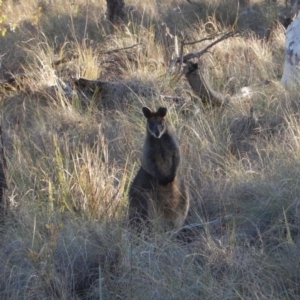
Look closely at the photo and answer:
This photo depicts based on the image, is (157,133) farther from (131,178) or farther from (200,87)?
(200,87)

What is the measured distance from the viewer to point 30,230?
18.5 feet

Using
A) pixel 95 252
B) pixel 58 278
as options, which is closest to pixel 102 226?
pixel 95 252

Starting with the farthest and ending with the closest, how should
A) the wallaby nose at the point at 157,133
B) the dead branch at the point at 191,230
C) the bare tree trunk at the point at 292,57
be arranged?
the bare tree trunk at the point at 292,57, the wallaby nose at the point at 157,133, the dead branch at the point at 191,230

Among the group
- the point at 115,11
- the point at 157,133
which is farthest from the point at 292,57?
the point at 115,11

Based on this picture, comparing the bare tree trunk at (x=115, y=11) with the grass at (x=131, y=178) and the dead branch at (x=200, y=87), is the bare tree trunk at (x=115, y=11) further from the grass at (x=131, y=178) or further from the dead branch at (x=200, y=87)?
the dead branch at (x=200, y=87)

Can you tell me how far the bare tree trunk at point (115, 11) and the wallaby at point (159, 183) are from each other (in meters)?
7.95

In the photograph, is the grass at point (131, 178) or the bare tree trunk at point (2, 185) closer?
the grass at point (131, 178)

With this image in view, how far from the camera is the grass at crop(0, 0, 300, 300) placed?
4992 mm

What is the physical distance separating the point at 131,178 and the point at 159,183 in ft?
1.85

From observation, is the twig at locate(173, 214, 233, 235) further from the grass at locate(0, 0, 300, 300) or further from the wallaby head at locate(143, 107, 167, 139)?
the wallaby head at locate(143, 107, 167, 139)

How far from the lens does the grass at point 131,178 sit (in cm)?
499

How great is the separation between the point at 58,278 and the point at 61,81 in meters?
5.17

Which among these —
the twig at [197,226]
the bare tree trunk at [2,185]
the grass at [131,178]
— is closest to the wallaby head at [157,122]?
the grass at [131,178]

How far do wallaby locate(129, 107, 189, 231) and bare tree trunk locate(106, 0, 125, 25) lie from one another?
26.1 feet
